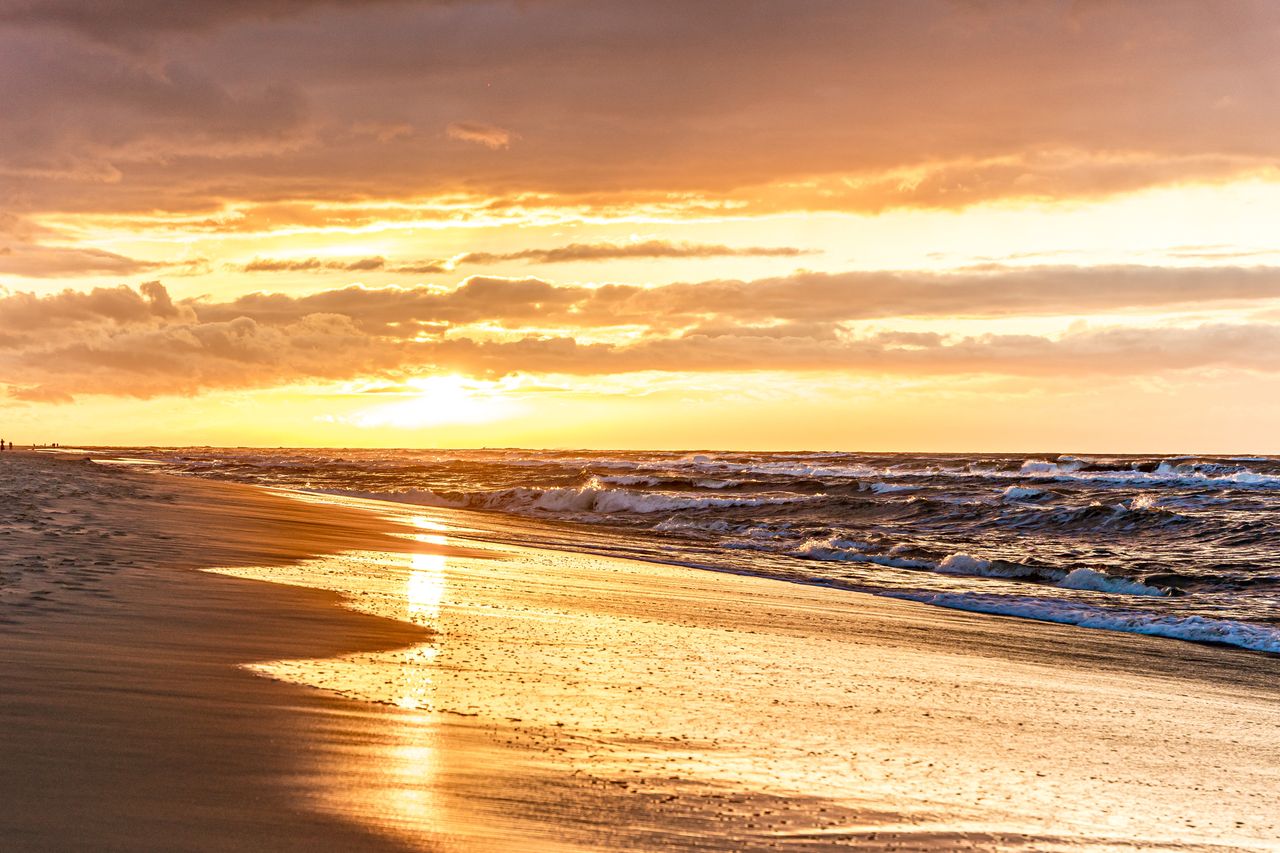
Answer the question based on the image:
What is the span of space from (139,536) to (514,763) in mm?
11119

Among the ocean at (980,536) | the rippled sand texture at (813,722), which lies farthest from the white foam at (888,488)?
the rippled sand texture at (813,722)

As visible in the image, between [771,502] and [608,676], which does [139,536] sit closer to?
[608,676]

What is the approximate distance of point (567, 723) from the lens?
241 inches

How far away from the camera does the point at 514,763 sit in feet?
17.0

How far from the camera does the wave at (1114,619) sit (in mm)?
13398

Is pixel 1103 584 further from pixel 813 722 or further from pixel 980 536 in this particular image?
pixel 813 722

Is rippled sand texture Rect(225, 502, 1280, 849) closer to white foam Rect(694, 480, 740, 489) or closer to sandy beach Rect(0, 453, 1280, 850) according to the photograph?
sandy beach Rect(0, 453, 1280, 850)

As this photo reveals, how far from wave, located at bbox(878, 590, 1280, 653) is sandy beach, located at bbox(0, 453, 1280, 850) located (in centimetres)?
90

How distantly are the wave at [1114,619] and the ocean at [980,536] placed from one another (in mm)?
31

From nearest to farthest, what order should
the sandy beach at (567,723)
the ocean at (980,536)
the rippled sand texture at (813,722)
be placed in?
the sandy beach at (567,723)
the rippled sand texture at (813,722)
the ocean at (980,536)

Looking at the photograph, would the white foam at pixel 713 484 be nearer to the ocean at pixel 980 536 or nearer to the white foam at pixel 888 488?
the ocean at pixel 980 536

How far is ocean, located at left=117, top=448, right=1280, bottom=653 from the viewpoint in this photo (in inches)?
636

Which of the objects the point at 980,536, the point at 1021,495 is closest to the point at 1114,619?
the point at 980,536

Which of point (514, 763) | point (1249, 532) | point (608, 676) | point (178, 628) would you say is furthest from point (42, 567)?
point (1249, 532)
